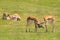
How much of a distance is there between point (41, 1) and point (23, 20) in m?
10.9

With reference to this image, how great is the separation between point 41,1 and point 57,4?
220 centimetres

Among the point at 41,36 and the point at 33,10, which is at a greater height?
the point at 33,10

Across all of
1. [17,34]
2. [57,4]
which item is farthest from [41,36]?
[57,4]

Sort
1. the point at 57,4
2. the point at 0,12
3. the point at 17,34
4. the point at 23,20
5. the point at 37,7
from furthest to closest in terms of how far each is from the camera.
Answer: the point at 57,4 → the point at 37,7 → the point at 0,12 → the point at 23,20 → the point at 17,34

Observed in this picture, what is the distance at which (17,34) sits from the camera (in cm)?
2027

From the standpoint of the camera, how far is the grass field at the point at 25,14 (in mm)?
19719

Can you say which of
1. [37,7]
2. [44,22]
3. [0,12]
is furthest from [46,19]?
[37,7]

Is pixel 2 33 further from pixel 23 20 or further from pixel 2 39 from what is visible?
pixel 23 20

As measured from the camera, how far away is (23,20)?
27047mm

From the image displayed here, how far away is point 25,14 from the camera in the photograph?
30.2 meters

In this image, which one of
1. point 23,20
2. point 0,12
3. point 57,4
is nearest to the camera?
point 23,20

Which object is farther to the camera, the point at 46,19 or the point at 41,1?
the point at 41,1

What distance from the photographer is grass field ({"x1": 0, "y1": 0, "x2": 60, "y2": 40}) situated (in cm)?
1972

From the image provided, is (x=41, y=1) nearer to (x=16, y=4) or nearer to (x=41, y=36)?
(x=16, y=4)
